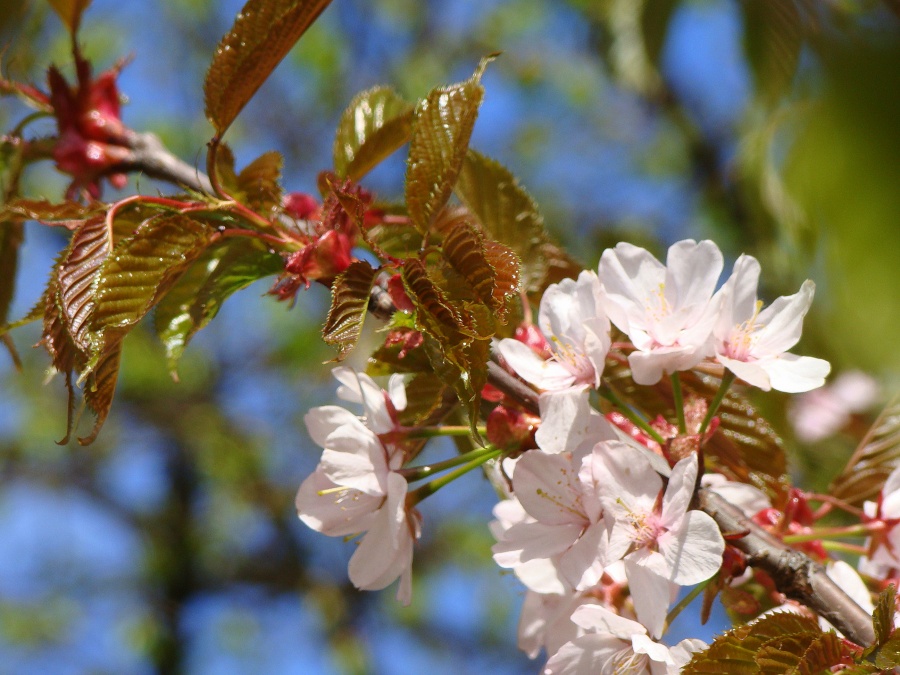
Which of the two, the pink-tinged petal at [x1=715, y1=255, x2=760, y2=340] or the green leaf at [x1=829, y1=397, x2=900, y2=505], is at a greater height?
the pink-tinged petal at [x1=715, y1=255, x2=760, y2=340]

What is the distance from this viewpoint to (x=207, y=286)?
796mm

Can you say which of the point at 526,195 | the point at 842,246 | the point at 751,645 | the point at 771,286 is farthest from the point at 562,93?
the point at 842,246

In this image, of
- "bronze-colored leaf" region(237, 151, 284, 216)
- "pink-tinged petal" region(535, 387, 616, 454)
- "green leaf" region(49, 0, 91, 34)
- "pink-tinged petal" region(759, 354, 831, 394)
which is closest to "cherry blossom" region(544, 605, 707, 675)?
"pink-tinged petal" region(535, 387, 616, 454)

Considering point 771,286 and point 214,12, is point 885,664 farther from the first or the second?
point 214,12

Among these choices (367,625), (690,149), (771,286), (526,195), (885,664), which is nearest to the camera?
(885,664)

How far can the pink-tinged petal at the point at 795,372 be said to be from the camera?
74cm

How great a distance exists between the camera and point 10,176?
935 millimetres

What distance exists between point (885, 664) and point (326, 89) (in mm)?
5490

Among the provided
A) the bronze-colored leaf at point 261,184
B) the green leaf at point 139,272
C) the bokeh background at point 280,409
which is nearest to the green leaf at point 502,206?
the bronze-colored leaf at point 261,184

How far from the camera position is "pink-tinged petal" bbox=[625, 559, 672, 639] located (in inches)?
26.4

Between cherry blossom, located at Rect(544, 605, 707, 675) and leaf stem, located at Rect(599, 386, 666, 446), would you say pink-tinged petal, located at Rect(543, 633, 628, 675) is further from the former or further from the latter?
Answer: leaf stem, located at Rect(599, 386, 666, 446)

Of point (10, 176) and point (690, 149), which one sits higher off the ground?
point (10, 176)

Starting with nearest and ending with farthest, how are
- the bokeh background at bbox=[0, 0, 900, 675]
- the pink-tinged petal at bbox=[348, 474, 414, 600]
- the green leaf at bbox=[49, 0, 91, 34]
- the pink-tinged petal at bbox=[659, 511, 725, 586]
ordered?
the pink-tinged petal at bbox=[659, 511, 725, 586] → the pink-tinged petal at bbox=[348, 474, 414, 600] → the green leaf at bbox=[49, 0, 91, 34] → the bokeh background at bbox=[0, 0, 900, 675]

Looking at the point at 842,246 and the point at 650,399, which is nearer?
the point at 842,246
